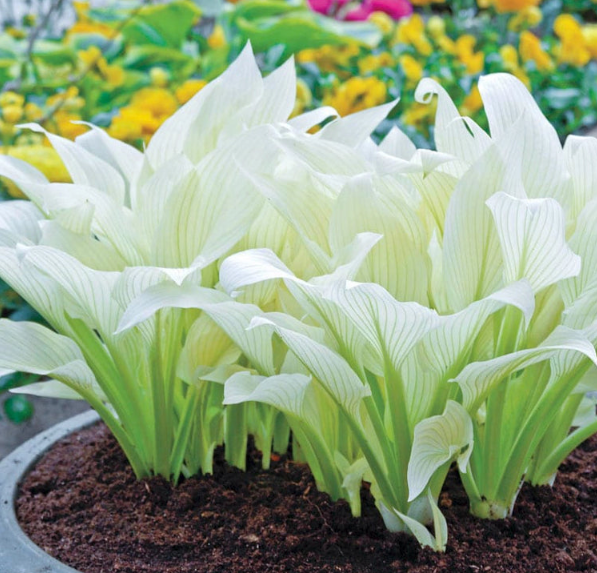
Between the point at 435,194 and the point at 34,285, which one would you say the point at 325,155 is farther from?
the point at 34,285

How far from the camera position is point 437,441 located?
755 mm

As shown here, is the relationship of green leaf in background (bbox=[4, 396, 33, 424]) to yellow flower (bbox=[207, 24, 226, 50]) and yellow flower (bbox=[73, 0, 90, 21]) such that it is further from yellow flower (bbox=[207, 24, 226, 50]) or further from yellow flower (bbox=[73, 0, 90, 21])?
yellow flower (bbox=[73, 0, 90, 21])

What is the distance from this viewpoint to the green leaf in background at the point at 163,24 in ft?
9.72

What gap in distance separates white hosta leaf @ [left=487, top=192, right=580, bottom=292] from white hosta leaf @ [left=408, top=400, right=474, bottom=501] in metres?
0.13

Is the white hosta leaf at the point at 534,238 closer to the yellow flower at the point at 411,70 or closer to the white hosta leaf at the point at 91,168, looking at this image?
the white hosta leaf at the point at 91,168

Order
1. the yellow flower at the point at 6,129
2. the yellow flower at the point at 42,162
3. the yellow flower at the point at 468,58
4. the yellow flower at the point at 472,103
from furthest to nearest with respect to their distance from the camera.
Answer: the yellow flower at the point at 468,58 < the yellow flower at the point at 472,103 < the yellow flower at the point at 6,129 < the yellow flower at the point at 42,162

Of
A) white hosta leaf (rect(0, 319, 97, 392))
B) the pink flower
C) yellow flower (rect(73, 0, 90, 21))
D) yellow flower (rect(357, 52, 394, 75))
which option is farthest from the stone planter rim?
the pink flower

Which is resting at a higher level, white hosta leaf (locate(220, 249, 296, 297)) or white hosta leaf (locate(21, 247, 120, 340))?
white hosta leaf (locate(220, 249, 296, 297))

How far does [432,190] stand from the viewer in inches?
31.7

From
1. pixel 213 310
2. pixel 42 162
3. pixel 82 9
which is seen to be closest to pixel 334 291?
pixel 213 310

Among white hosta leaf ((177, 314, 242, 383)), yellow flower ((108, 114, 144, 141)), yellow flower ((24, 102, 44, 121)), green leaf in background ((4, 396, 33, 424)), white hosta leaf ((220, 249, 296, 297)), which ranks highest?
white hosta leaf ((220, 249, 296, 297))

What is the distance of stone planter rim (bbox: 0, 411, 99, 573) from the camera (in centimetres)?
73

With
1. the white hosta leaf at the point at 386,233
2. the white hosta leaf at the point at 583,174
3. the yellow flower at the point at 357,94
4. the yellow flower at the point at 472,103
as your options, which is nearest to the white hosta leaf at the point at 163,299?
the white hosta leaf at the point at 386,233

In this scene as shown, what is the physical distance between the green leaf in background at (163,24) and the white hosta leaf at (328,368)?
2404 millimetres
